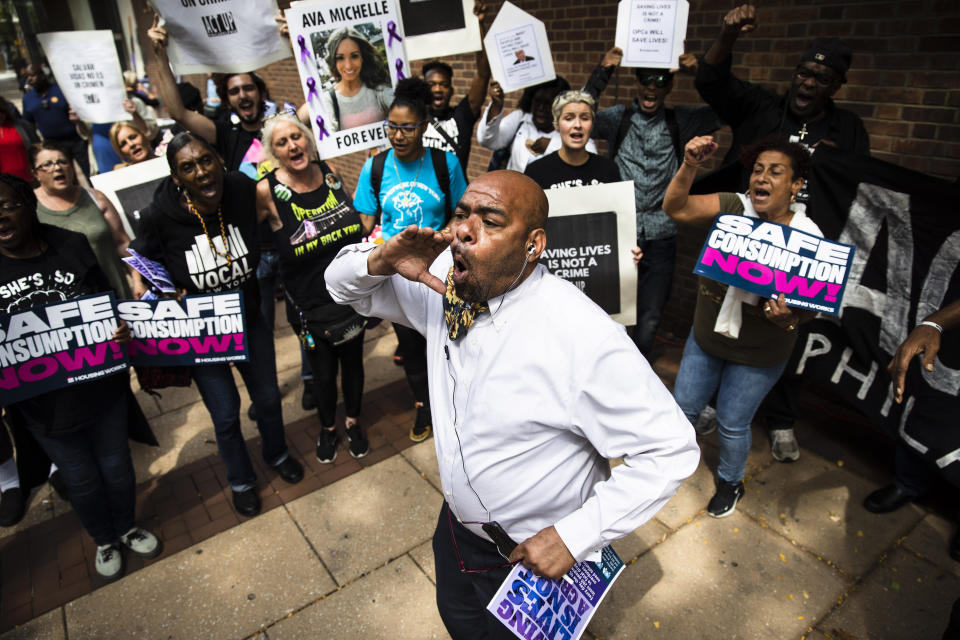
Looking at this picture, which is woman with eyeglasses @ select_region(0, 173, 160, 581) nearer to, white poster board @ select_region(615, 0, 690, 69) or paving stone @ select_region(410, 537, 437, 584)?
paving stone @ select_region(410, 537, 437, 584)

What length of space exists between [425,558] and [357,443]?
43.9 inches

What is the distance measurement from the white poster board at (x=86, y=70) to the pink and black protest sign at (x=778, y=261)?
16.5 feet

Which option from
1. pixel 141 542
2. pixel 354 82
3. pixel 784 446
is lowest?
pixel 784 446

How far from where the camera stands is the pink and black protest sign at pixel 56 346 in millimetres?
2666

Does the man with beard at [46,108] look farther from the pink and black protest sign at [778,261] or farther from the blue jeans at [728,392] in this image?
the pink and black protest sign at [778,261]

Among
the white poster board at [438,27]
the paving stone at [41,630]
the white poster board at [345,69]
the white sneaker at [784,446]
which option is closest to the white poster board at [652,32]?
the white poster board at [438,27]

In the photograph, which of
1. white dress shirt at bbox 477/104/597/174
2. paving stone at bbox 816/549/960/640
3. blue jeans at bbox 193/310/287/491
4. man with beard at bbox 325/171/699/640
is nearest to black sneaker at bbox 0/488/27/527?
blue jeans at bbox 193/310/287/491

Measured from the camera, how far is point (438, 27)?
424cm

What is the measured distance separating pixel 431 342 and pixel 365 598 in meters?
1.71

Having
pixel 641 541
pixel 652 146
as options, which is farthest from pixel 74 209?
pixel 641 541

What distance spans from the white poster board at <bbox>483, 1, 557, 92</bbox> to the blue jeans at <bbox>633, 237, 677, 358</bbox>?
1435 millimetres

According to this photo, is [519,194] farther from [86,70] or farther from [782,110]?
[86,70]

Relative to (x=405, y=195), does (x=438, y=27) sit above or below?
above

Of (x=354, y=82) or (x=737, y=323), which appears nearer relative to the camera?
(x=737, y=323)
